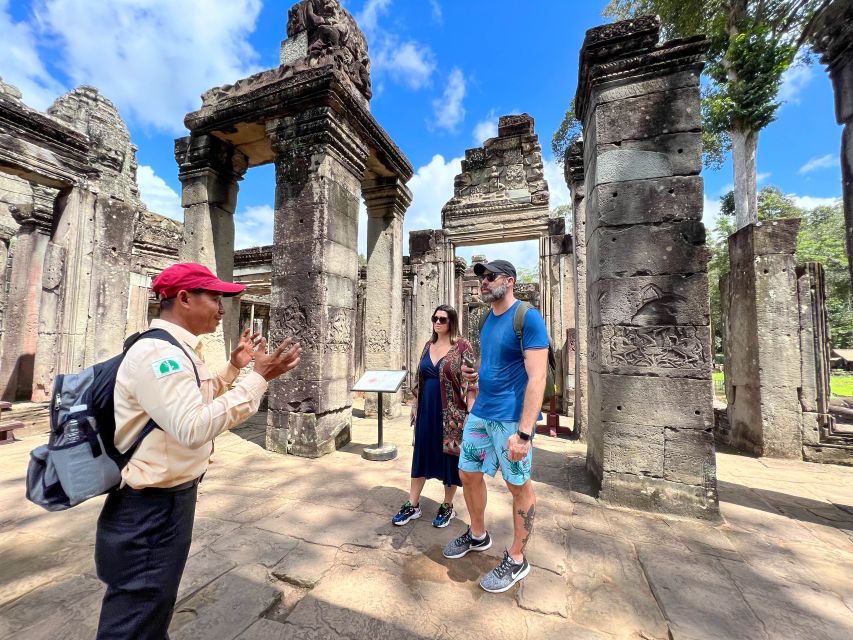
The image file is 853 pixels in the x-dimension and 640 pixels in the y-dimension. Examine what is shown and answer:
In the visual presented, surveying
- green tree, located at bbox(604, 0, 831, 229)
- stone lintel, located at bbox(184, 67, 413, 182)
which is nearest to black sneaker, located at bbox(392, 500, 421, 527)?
stone lintel, located at bbox(184, 67, 413, 182)

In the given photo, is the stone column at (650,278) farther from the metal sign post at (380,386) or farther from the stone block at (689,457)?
the metal sign post at (380,386)

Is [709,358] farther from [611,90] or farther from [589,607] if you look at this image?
[611,90]

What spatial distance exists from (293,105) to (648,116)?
4442 millimetres

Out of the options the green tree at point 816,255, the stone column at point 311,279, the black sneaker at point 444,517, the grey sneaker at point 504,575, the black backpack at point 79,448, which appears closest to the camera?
the black backpack at point 79,448

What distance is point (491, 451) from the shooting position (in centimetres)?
230

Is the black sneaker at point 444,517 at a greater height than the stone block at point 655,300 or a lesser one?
lesser

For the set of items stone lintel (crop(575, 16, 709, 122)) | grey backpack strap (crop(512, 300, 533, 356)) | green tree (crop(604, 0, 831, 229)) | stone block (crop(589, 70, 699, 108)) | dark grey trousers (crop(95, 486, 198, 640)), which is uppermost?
green tree (crop(604, 0, 831, 229))

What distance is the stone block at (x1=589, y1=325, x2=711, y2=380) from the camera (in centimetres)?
320

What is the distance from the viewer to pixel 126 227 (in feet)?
24.0

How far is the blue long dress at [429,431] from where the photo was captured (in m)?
2.87

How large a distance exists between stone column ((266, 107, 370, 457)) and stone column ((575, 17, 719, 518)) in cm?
328

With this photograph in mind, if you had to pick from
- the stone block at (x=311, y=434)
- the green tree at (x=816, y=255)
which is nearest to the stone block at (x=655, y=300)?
the stone block at (x=311, y=434)

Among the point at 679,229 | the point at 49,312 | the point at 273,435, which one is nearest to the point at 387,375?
the point at 273,435

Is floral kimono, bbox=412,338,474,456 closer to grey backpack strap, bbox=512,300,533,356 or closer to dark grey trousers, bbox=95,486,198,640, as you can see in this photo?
→ grey backpack strap, bbox=512,300,533,356
